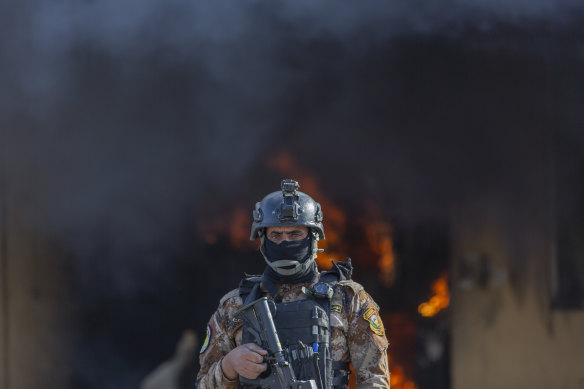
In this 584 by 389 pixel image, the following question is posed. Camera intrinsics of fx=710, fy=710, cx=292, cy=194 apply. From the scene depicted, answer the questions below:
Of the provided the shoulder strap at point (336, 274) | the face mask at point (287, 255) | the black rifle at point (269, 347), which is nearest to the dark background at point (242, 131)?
the shoulder strap at point (336, 274)

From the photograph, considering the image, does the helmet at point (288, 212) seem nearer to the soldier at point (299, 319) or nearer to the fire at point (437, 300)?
the soldier at point (299, 319)

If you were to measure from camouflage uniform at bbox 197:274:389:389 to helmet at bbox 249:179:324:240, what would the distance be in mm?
285

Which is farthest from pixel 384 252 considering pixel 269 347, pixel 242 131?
pixel 269 347

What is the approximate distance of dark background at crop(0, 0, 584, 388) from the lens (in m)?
6.40

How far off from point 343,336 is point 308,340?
17cm

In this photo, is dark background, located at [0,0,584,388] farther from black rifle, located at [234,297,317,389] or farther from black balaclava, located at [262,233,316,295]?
black rifle, located at [234,297,317,389]

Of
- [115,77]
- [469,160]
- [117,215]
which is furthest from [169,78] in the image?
[469,160]

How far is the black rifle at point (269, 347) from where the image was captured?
9.53ft

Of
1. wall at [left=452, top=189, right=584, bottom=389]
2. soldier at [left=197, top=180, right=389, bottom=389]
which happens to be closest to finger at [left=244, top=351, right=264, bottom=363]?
soldier at [left=197, top=180, right=389, bottom=389]

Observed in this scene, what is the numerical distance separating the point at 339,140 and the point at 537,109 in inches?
71.3

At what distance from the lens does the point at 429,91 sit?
21.3 feet

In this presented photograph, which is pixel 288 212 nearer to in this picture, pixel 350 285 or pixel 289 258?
pixel 289 258

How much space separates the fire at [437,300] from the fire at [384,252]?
37 cm

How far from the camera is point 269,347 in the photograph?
3.01 metres
